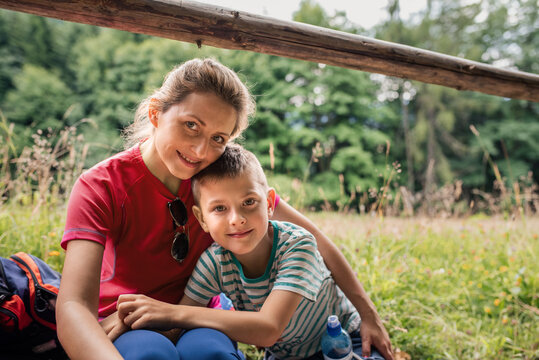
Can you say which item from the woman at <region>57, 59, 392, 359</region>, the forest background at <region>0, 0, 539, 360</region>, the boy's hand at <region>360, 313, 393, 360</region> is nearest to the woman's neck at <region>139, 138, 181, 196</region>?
the woman at <region>57, 59, 392, 359</region>

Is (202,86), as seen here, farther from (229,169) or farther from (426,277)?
(426,277)

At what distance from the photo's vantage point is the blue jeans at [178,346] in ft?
3.33

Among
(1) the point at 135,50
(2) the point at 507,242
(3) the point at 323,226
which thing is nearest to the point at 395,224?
(3) the point at 323,226

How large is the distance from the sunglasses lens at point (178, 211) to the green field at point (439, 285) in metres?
1.10

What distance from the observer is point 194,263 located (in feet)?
4.82

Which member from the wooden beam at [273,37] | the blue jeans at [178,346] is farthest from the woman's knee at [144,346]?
the wooden beam at [273,37]

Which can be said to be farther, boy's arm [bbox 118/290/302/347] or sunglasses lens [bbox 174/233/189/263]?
sunglasses lens [bbox 174/233/189/263]

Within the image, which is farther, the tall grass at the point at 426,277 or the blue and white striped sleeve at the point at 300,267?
the tall grass at the point at 426,277

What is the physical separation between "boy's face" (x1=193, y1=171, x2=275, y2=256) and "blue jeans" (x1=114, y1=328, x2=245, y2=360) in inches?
11.7

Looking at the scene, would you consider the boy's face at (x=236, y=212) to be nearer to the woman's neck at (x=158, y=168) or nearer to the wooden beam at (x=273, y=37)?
the woman's neck at (x=158, y=168)

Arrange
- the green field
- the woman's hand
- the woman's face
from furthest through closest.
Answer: the green field
the woman's face
the woman's hand

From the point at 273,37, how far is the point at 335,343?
1220mm

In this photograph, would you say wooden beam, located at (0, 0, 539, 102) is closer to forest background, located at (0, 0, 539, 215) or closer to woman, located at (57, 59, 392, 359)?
woman, located at (57, 59, 392, 359)

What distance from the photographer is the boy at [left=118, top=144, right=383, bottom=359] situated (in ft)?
3.88
